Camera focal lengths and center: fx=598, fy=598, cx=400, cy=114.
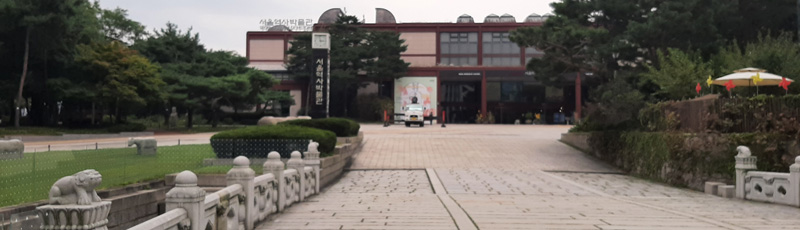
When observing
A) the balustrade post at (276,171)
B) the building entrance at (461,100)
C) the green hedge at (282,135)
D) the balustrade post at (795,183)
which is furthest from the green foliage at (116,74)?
the building entrance at (461,100)

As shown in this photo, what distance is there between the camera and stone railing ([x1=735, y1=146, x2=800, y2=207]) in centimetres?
1102

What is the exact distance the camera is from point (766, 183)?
38.8 feet

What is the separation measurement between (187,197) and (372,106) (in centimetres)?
5151

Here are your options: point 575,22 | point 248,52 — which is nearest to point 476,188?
point 575,22

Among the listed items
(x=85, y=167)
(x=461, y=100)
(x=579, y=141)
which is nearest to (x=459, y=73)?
(x=461, y=100)

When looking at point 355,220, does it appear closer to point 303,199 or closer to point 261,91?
point 303,199

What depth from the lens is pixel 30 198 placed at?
9203 mm

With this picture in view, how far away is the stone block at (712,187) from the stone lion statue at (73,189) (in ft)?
44.6

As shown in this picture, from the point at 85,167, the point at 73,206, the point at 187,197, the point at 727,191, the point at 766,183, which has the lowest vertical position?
the point at 727,191

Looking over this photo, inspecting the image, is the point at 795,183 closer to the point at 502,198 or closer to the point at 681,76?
the point at 502,198

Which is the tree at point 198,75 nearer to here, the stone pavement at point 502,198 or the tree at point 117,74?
the tree at point 117,74

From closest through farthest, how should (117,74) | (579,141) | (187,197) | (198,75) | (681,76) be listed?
1. (187,197)
2. (681,76)
3. (579,141)
4. (117,74)
5. (198,75)

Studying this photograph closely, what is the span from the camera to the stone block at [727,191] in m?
13.0

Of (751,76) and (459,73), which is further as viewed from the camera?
(459,73)
